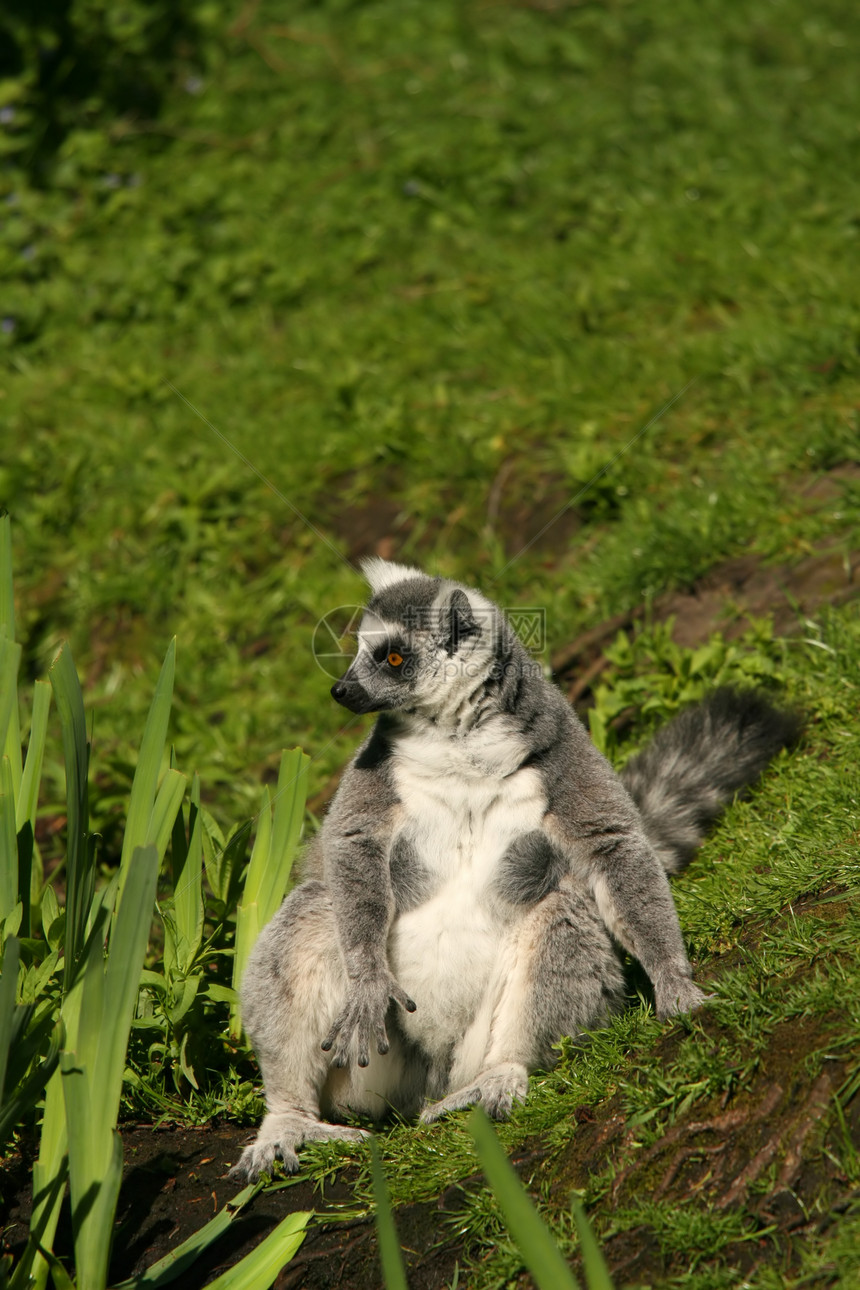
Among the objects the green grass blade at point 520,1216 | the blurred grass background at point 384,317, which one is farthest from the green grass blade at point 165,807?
the blurred grass background at point 384,317

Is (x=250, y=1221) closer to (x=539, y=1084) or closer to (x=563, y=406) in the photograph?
(x=539, y=1084)

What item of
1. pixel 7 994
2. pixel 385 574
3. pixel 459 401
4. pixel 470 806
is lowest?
pixel 459 401

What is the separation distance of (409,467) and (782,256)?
256cm

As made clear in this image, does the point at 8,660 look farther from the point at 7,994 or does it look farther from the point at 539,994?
the point at 539,994

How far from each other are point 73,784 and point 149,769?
27 cm

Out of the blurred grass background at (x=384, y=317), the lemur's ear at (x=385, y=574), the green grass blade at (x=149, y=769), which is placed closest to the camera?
the green grass blade at (x=149, y=769)

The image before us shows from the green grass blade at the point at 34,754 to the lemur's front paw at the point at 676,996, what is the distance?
64.7 inches

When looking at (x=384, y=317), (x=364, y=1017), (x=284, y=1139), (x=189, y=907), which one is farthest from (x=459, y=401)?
(x=284, y=1139)

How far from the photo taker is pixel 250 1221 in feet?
9.20

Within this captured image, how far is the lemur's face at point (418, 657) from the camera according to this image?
3262mm

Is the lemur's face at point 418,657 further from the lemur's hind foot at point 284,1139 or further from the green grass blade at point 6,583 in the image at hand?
the lemur's hind foot at point 284,1139

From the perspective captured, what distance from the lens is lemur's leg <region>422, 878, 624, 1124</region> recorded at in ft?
9.93

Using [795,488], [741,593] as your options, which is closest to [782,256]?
[795,488]

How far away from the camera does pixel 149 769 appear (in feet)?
8.89
